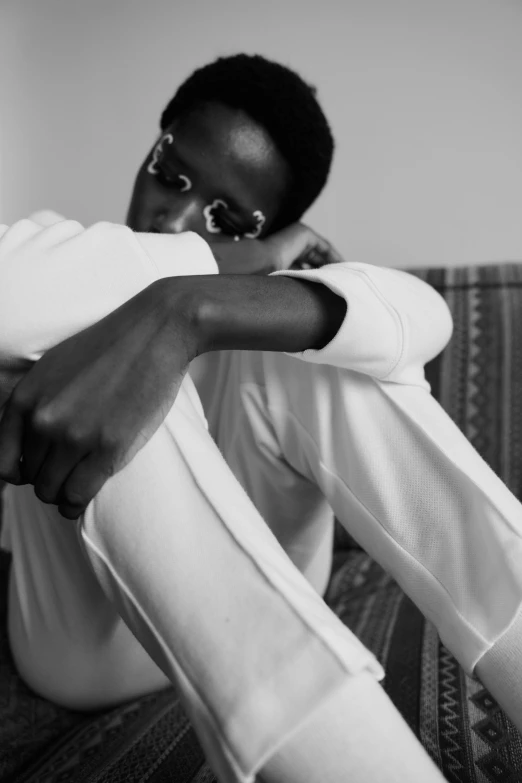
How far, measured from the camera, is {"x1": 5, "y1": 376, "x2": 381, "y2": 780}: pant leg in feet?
1.09

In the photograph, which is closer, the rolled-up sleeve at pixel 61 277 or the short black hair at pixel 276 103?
the rolled-up sleeve at pixel 61 277

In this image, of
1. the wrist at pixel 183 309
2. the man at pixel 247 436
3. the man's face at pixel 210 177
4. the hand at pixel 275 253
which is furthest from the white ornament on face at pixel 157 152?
the wrist at pixel 183 309

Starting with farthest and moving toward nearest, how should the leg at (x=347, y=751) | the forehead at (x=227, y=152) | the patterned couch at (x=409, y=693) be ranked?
the forehead at (x=227, y=152)
the patterned couch at (x=409, y=693)
the leg at (x=347, y=751)

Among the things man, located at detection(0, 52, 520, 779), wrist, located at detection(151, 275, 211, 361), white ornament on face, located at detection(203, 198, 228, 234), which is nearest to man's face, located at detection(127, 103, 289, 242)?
white ornament on face, located at detection(203, 198, 228, 234)

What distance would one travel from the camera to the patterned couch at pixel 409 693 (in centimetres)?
55

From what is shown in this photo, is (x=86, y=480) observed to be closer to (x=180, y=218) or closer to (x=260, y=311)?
(x=260, y=311)

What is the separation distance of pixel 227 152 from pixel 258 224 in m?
0.10

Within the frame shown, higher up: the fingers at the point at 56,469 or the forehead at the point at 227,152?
the forehead at the point at 227,152

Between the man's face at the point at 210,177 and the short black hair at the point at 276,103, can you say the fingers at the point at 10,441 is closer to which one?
the man's face at the point at 210,177

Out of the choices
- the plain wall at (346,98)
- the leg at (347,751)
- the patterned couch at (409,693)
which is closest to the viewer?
the leg at (347,751)

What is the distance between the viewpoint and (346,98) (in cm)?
139

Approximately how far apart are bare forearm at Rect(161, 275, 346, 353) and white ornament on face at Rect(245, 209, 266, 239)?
36cm

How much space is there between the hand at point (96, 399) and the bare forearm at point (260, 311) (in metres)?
0.01

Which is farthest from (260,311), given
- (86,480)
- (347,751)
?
(347,751)
